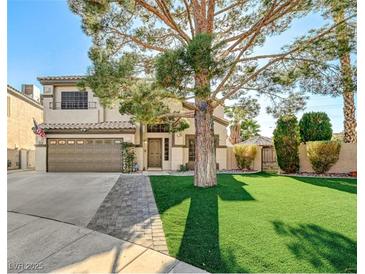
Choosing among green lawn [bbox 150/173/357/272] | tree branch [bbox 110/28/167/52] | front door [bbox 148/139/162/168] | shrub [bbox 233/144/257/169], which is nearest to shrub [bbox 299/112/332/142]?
shrub [bbox 233/144/257/169]

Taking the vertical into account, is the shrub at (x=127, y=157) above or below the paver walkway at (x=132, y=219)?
above

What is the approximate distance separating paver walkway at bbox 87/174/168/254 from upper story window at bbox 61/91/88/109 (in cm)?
1073

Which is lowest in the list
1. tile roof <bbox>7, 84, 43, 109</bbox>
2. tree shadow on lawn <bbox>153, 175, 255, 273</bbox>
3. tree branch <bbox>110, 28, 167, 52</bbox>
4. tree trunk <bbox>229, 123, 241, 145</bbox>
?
tree shadow on lawn <bbox>153, 175, 255, 273</bbox>

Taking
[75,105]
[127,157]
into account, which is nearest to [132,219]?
[127,157]

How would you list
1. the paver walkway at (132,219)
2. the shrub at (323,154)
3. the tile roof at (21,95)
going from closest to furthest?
the paver walkway at (132,219) < the shrub at (323,154) < the tile roof at (21,95)

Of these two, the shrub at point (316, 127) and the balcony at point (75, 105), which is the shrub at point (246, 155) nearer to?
the shrub at point (316, 127)

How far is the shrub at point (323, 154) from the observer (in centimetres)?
1356

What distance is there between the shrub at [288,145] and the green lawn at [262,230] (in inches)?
264

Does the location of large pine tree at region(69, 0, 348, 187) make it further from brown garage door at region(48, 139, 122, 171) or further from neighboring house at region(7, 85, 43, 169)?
neighboring house at region(7, 85, 43, 169)

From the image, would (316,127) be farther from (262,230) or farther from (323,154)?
(262,230)

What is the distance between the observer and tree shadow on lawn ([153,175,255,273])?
370 cm

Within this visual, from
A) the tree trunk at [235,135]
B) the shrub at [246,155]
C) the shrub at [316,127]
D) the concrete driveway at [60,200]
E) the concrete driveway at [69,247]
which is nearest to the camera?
the concrete driveway at [69,247]

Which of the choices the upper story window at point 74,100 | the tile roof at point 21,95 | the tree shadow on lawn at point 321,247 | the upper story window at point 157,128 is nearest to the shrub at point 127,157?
the upper story window at point 157,128
